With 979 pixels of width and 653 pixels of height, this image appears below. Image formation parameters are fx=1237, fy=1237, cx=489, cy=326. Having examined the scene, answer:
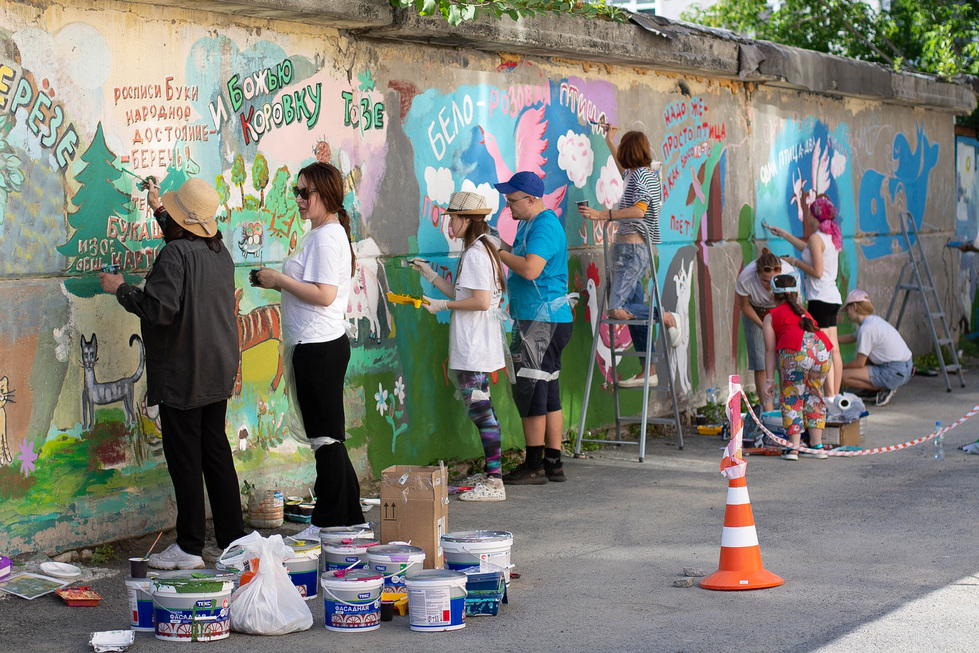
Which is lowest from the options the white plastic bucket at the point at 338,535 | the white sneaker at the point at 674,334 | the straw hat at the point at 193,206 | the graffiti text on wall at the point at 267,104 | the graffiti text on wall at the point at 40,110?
the white plastic bucket at the point at 338,535

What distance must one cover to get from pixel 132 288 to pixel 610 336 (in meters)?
4.45

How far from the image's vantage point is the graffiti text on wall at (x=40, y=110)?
5832 millimetres

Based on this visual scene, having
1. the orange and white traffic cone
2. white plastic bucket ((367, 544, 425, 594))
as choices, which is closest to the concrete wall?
white plastic bucket ((367, 544, 425, 594))

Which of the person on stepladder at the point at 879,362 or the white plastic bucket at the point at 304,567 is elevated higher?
the person on stepladder at the point at 879,362

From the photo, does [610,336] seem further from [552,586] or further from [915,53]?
[915,53]

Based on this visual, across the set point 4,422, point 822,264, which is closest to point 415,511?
point 4,422

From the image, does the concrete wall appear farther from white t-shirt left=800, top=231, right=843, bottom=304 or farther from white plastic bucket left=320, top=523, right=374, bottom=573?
white plastic bucket left=320, top=523, right=374, bottom=573

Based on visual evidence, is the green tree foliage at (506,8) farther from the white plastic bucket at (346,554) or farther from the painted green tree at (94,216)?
the white plastic bucket at (346,554)

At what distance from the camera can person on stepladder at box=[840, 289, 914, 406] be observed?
37.7 ft

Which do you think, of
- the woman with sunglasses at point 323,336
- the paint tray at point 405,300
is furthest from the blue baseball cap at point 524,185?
the woman with sunglasses at point 323,336

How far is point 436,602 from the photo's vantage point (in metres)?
5.08

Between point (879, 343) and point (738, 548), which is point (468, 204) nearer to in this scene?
point (738, 548)

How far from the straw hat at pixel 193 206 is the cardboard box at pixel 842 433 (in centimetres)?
535

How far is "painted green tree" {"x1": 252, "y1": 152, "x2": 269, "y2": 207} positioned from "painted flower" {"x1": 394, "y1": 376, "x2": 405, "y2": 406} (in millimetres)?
1539
